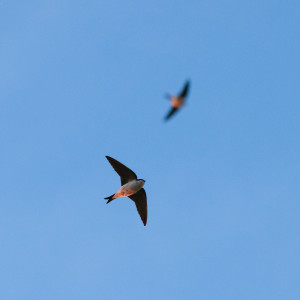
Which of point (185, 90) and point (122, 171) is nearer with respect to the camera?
point (185, 90)

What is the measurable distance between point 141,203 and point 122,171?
286cm

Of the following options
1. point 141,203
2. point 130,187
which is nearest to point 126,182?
point 130,187

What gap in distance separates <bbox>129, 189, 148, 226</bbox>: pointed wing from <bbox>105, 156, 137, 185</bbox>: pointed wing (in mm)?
1527

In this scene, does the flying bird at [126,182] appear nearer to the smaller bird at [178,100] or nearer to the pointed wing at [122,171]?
the pointed wing at [122,171]

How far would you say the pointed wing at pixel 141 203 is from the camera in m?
35.8

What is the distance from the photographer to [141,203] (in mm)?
35969

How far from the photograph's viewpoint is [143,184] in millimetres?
34594

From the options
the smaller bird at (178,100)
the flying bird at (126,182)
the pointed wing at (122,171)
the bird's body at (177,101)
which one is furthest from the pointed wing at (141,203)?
the bird's body at (177,101)

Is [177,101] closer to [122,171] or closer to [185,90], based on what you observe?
[185,90]

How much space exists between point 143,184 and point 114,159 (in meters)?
2.49

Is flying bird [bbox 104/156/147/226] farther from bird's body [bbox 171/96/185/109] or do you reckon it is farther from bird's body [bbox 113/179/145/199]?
bird's body [bbox 171/96/185/109]

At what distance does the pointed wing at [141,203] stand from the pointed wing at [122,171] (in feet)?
5.01

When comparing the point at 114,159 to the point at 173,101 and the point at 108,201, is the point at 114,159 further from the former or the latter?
the point at 173,101

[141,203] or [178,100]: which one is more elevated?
[141,203]
